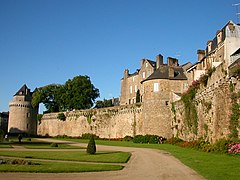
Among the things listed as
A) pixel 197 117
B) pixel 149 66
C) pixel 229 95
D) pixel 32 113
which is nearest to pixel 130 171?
pixel 229 95

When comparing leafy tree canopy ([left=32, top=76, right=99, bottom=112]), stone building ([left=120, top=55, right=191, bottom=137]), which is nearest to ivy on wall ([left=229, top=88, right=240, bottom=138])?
stone building ([left=120, top=55, right=191, bottom=137])

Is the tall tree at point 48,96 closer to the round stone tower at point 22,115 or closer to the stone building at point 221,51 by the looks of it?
the round stone tower at point 22,115

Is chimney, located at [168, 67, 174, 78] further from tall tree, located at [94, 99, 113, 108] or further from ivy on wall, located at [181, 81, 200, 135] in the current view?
tall tree, located at [94, 99, 113, 108]

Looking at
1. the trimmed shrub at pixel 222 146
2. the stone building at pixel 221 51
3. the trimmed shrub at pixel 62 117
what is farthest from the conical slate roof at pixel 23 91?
the trimmed shrub at pixel 222 146

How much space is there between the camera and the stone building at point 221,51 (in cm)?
2444

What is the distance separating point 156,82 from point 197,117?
10.6 meters

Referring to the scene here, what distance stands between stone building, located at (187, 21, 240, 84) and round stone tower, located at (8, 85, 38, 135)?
39481 millimetres

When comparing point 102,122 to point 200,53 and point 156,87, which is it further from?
point 200,53

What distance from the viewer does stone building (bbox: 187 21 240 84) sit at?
80.2 ft

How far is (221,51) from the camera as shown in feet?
97.0

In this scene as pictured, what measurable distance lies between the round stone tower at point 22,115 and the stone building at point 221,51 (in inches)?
1554

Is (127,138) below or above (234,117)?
below

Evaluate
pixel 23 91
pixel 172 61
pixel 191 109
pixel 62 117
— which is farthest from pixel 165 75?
pixel 23 91

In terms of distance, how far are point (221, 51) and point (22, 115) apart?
154 ft
